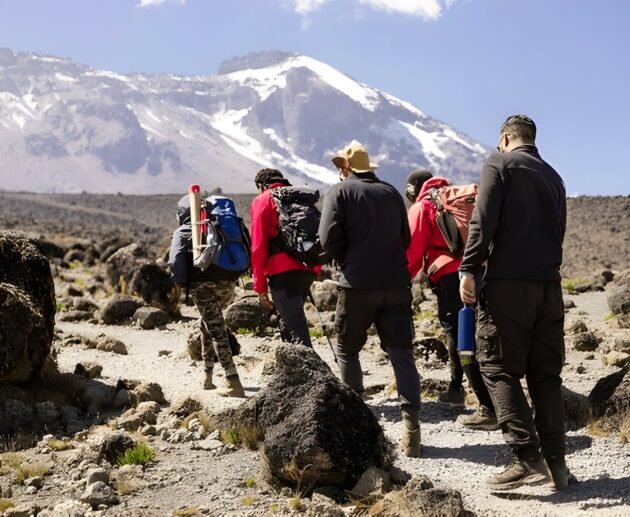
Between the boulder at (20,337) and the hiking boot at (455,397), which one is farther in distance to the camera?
the boulder at (20,337)

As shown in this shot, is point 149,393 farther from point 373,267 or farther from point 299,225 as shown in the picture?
point 373,267

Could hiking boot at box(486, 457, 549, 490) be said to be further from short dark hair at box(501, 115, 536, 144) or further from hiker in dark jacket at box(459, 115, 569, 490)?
short dark hair at box(501, 115, 536, 144)

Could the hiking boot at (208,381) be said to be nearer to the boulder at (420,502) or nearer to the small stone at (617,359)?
the boulder at (420,502)

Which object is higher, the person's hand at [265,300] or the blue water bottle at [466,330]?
the person's hand at [265,300]

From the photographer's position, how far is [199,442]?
269 inches

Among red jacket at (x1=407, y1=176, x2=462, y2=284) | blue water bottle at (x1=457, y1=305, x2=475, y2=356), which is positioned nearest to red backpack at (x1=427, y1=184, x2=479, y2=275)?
red jacket at (x1=407, y1=176, x2=462, y2=284)

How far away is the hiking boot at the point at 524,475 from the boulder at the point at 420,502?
44cm

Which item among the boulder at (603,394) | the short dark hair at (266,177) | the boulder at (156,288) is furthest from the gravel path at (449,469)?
the boulder at (156,288)

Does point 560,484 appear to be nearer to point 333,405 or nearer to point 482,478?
point 482,478

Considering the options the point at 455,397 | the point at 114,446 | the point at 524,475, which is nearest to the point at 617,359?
the point at 455,397

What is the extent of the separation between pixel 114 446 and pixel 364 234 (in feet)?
8.27

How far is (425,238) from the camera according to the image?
22.6 feet

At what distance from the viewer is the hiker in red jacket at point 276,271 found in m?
7.19

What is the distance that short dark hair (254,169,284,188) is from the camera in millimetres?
7438
